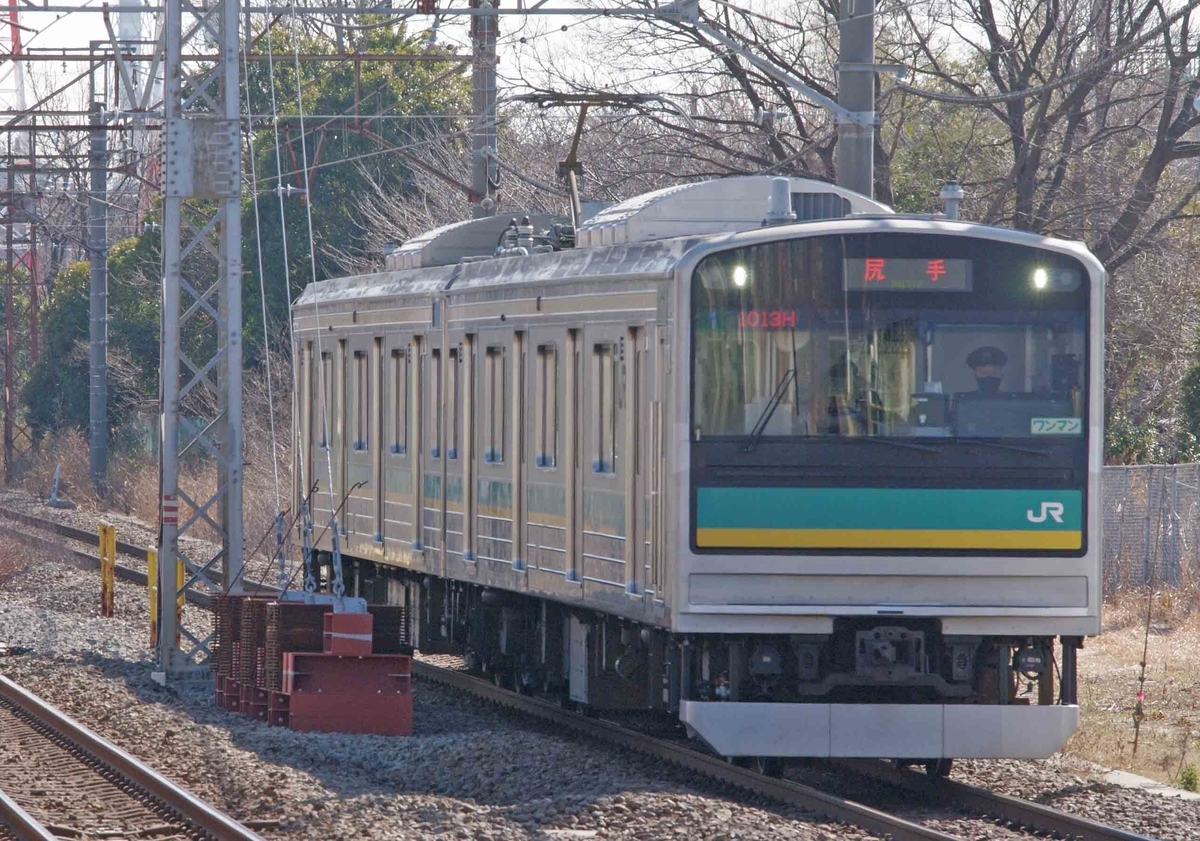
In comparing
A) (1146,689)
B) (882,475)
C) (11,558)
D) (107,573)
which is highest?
(882,475)

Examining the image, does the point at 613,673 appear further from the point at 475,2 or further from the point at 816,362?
the point at 475,2

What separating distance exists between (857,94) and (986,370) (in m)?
4.58

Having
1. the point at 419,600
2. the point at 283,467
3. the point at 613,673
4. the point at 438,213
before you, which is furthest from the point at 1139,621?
the point at 438,213

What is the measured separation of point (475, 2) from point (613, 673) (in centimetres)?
1047

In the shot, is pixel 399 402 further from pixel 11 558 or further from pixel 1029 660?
pixel 11 558

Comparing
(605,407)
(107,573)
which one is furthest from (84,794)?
(107,573)

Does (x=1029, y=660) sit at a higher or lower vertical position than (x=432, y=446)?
lower

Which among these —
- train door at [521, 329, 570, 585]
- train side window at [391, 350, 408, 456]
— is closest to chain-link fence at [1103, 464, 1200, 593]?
train side window at [391, 350, 408, 456]

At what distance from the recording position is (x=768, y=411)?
10.6 meters

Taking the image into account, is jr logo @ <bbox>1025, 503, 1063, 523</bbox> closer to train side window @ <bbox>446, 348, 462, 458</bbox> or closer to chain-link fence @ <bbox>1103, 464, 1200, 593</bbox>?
train side window @ <bbox>446, 348, 462, 458</bbox>

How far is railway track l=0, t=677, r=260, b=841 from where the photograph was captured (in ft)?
32.6

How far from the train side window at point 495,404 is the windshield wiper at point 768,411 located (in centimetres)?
330

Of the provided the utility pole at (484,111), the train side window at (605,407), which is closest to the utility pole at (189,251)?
the utility pole at (484,111)

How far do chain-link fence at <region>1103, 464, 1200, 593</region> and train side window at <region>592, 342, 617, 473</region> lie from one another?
10057 millimetres
